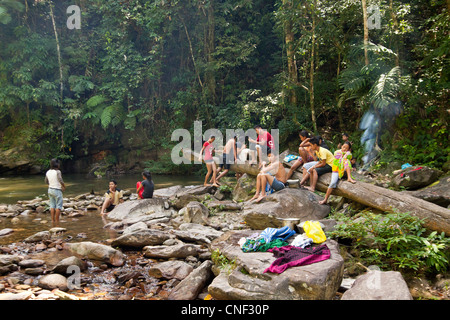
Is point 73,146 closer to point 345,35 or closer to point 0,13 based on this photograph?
point 0,13

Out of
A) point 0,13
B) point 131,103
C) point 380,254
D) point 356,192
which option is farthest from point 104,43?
point 380,254

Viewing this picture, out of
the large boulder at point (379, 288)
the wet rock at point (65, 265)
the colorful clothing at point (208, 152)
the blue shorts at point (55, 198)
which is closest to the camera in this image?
the large boulder at point (379, 288)

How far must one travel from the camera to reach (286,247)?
4480 mm

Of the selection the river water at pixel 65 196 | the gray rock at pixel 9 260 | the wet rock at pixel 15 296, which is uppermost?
the wet rock at pixel 15 296

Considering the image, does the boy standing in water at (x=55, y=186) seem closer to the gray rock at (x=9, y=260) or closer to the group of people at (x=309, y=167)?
the gray rock at (x=9, y=260)

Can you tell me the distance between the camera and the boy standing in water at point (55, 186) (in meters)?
7.85

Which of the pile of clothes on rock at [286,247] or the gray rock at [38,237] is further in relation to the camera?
the gray rock at [38,237]

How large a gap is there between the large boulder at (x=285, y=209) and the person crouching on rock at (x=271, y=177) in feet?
2.45

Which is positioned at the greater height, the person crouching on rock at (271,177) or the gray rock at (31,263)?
the person crouching on rock at (271,177)

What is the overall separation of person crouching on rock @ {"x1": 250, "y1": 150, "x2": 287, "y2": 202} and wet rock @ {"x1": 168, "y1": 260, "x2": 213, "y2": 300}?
3143mm

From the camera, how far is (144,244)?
6121mm

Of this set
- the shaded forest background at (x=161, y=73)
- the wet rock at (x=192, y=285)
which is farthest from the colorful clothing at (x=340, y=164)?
the shaded forest background at (x=161, y=73)

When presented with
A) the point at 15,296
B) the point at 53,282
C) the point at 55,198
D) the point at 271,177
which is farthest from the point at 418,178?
the point at 55,198

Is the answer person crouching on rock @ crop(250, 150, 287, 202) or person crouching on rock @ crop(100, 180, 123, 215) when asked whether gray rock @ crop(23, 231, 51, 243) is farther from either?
person crouching on rock @ crop(250, 150, 287, 202)
